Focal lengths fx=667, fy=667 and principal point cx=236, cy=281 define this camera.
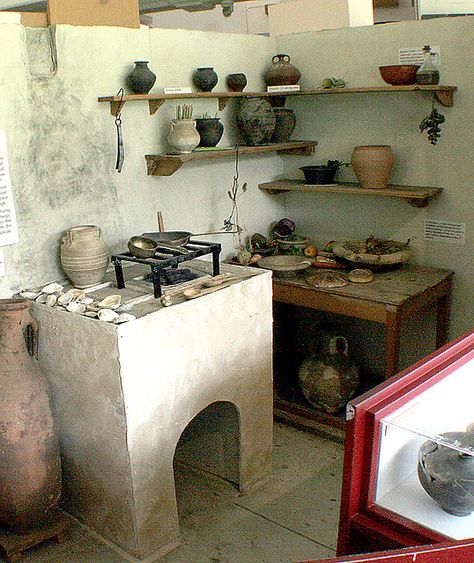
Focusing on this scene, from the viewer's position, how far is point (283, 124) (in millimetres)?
3758

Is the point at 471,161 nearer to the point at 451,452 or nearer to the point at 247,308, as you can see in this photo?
the point at 247,308

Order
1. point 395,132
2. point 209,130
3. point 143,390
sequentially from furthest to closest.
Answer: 1. point 395,132
2. point 209,130
3. point 143,390

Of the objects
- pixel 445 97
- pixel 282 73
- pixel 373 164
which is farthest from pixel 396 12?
pixel 373 164

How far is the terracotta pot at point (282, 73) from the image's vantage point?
3.70 m

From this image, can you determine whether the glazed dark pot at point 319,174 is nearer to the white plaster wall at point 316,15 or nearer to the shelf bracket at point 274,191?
the shelf bracket at point 274,191

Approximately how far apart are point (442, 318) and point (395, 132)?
1.02 m

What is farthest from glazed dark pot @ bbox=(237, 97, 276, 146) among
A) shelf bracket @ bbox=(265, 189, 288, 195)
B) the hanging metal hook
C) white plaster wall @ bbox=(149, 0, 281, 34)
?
white plaster wall @ bbox=(149, 0, 281, 34)

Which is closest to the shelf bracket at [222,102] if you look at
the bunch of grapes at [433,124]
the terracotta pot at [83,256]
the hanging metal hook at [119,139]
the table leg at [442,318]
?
the hanging metal hook at [119,139]

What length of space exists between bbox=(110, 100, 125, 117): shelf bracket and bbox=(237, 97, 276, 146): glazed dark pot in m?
0.76

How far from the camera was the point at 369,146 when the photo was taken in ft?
11.4

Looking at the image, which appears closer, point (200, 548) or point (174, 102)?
point (200, 548)

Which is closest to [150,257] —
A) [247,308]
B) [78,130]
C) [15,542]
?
[247,308]

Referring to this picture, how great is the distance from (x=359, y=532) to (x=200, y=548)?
1251 mm

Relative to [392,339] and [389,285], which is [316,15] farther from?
[392,339]
